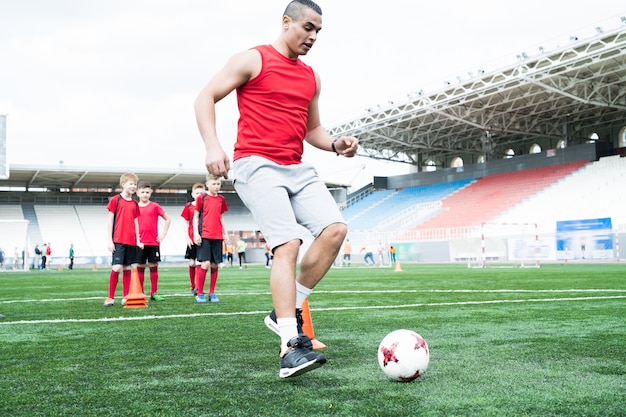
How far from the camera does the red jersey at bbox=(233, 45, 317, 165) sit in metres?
3.69

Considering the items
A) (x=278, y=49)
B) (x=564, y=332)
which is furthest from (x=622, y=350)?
(x=278, y=49)

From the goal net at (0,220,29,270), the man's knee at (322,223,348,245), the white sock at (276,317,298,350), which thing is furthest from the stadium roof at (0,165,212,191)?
the white sock at (276,317,298,350)

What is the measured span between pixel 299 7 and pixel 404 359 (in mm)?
2076

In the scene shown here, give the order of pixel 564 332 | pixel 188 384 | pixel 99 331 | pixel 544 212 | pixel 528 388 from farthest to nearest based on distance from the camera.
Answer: pixel 544 212 < pixel 99 331 < pixel 564 332 < pixel 188 384 < pixel 528 388

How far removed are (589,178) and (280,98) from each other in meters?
33.7

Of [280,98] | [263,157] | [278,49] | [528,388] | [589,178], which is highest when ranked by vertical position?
[589,178]

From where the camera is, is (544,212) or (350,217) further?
(350,217)

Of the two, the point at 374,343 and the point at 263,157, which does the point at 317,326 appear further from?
the point at 263,157

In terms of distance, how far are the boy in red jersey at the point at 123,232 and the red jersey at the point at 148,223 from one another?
704mm

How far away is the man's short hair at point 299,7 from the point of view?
12.0 ft

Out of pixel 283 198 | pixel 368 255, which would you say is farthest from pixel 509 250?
pixel 283 198

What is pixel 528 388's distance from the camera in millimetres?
2713

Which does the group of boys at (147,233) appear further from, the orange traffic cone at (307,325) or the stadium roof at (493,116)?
the stadium roof at (493,116)

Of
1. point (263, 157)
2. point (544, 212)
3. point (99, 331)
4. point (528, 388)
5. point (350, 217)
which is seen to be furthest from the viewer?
point (350, 217)
